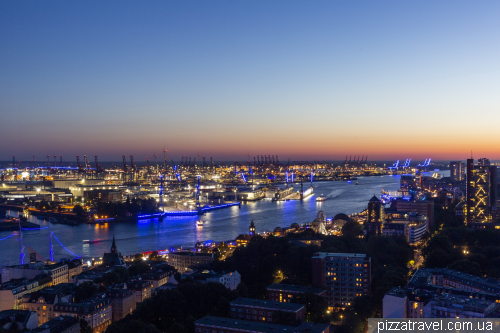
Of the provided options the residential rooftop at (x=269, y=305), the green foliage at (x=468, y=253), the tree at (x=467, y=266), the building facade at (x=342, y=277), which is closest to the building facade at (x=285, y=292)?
the building facade at (x=342, y=277)

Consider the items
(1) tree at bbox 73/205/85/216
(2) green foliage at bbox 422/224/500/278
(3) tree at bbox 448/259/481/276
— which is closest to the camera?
(3) tree at bbox 448/259/481/276

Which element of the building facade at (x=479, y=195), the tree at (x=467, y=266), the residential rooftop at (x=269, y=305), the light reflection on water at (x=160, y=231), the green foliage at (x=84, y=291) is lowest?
the light reflection on water at (x=160, y=231)

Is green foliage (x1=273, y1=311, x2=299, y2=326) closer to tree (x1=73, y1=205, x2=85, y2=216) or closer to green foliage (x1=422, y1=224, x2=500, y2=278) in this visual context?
green foliage (x1=422, y1=224, x2=500, y2=278)

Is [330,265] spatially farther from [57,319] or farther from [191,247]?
[191,247]

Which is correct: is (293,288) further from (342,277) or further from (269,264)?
(269,264)

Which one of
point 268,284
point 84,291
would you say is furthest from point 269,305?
point 84,291

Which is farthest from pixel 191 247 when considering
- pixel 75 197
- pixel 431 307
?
pixel 75 197

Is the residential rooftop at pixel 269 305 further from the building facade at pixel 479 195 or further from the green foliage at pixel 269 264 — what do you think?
the building facade at pixel 479 195

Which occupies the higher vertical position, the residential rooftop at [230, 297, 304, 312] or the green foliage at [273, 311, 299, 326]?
the residential rooftop at [230, 297, 304, 312]

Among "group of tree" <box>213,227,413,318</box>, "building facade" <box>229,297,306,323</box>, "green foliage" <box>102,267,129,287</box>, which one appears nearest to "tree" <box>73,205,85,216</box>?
"green foliage" <box>102,267,129,287</box>
